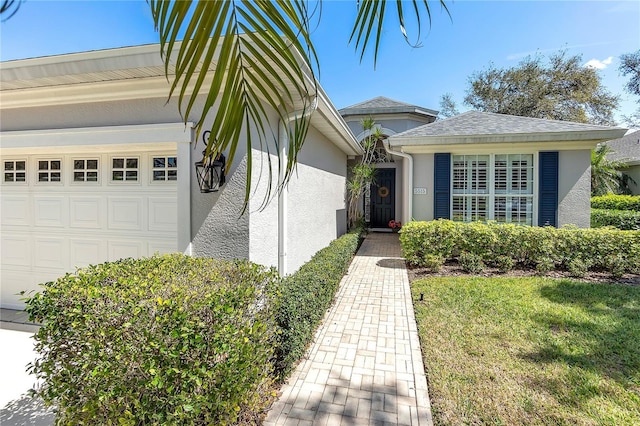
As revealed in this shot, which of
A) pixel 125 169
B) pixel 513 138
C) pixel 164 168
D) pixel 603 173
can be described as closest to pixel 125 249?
pixel 125 169

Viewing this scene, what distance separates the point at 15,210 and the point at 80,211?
4.79 ft

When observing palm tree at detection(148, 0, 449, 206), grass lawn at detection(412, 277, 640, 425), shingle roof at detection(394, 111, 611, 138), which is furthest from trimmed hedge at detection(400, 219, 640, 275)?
palm tree at detection(148, 0, 449, 206)

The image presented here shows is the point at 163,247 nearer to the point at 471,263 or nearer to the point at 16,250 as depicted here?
the point at 16,250

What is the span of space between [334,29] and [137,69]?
2884 mm

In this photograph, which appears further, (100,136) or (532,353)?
(100,136)

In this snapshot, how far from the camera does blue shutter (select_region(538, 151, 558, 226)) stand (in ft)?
29.6

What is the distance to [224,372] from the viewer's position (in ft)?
7.63

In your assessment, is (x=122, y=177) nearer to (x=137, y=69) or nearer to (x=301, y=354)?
(x=137, y=69)

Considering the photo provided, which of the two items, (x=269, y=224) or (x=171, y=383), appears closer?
(x=171, y=383)

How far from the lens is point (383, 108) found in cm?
1509

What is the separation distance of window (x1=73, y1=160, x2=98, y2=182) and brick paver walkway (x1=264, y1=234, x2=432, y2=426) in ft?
14.8

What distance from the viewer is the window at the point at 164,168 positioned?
15.7ft

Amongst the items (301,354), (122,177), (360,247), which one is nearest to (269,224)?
(301,354)

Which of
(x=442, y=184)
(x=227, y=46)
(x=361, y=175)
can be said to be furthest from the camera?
(x=361, y=175)
